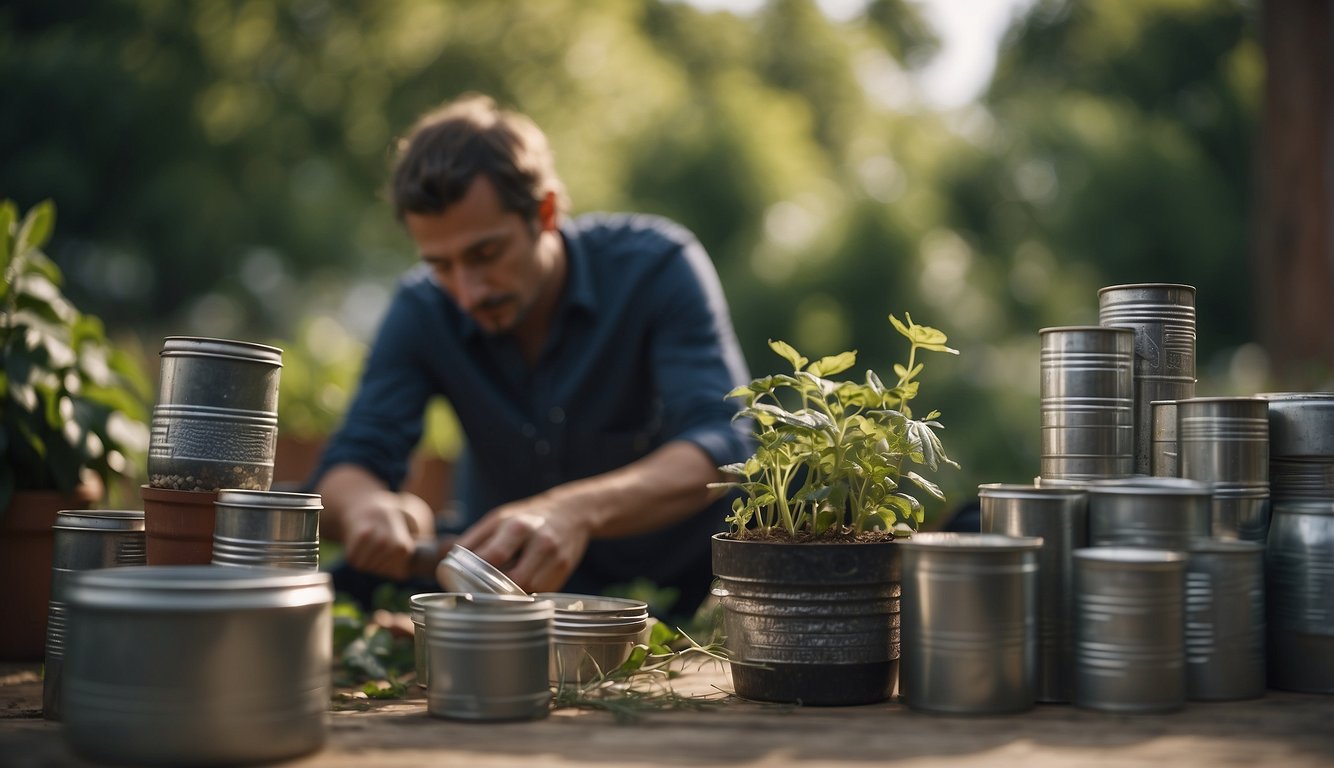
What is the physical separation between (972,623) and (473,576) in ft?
2.32

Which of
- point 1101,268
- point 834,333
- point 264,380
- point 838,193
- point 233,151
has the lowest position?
point 264,380

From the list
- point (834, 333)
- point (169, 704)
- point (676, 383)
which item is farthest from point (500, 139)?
point (834, 333)

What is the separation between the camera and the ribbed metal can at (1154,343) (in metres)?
1.64

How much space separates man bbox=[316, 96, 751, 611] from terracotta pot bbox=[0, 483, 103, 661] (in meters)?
0.68

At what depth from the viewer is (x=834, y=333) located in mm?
7633

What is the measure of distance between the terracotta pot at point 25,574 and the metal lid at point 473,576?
1001 mm

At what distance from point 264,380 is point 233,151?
14.1m

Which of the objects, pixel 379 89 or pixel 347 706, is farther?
pixel 379 89

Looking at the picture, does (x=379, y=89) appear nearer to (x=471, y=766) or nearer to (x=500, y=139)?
(x=500, y=139)

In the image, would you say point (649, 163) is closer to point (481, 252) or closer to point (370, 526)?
point (481, 252)

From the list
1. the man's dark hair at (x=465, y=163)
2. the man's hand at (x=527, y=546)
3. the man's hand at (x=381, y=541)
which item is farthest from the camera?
the man's dark hair at (x=465, y=163)

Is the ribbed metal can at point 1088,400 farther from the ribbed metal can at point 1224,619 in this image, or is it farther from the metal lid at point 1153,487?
the ribbed metal can at point 1224,619

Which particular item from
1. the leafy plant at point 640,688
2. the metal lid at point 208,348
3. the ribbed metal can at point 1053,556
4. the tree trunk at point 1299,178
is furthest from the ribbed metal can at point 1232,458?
the tree trunk at point 1299,178

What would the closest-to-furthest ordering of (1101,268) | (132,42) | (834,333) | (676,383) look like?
(676,383), (834,333), (1101,268), (132,42)
